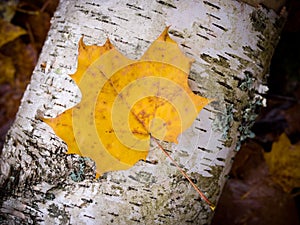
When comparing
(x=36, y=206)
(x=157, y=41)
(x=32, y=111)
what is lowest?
(x=36, y=206)

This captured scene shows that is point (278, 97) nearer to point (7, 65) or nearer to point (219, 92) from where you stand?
point (219, 92)

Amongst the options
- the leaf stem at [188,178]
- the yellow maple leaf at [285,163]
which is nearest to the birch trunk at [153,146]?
the leaf stem at [188,178]

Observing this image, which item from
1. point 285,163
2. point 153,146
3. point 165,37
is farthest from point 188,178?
point 285,163

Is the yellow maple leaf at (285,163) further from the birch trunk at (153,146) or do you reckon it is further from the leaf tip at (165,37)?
the leaf tip at (165,37)

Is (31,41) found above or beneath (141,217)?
above

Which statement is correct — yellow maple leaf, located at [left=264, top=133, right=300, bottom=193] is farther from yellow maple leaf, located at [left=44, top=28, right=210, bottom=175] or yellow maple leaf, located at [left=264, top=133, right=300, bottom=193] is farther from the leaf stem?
yellow maple leaf, located at [left=44, top=28, right=210, bottom=175]

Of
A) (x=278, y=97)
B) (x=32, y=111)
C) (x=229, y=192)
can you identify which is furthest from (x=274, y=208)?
(x=32, y=111)
